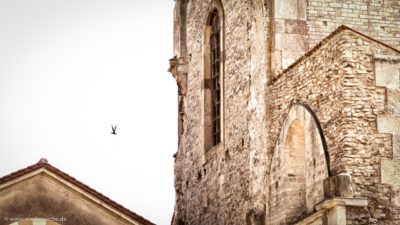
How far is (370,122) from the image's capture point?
16.8 metres

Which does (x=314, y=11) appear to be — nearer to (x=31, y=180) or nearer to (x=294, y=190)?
(x=294, y=190)

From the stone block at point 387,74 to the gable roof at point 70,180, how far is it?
4.86 m

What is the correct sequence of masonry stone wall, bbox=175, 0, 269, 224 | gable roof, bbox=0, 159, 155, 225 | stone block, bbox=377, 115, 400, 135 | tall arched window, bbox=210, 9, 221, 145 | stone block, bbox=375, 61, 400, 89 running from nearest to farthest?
stone block, bbox=377, 115, 400, 135 → stone block, bbox=375, 61, 400, 89 → gable roof, bbox=0, 159, 155, 225 → masonry stone wall, bbox=175, 0, 269, 224 → tall arched window, bbox=210, 9, 221, 145

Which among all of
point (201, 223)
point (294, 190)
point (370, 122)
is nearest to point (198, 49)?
point (201, 223)

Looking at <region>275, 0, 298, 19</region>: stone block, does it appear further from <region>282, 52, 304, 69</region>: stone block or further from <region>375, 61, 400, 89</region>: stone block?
<region>375, 61, 400, 89</region>: stone block

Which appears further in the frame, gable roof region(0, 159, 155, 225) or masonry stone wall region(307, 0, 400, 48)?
masonry stone wall region(307, 0, 400, 48)

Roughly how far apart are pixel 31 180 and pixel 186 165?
7.95m

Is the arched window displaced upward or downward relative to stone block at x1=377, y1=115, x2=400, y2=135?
upward

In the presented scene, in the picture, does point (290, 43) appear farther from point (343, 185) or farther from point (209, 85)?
point (343, 185)

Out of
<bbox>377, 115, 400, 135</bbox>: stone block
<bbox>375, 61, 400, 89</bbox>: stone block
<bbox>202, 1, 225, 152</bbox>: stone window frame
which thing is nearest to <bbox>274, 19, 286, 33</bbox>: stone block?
<bbox>202, 1, 225, 152</bbox>: stone window frame

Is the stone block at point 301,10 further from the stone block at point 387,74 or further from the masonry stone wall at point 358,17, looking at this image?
the stone block at point 387,74

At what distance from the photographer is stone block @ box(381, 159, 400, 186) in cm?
1653

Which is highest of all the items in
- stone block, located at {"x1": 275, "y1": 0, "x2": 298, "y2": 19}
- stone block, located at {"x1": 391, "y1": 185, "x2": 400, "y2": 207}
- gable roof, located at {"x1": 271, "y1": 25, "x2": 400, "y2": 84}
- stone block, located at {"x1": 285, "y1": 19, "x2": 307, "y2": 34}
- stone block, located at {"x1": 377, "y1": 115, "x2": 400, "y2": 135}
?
stone block, located at {"x1": 275, "y1": 0, "x2": 298, "y2": 19}

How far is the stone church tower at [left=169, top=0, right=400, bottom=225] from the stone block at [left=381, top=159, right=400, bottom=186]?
0.05ft
